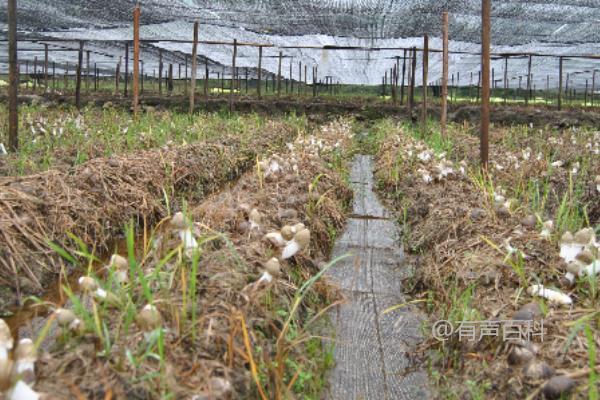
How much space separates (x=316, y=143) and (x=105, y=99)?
1054cm

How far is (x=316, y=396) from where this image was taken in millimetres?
1938

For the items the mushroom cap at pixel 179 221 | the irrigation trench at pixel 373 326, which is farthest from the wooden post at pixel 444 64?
the mushroom cap at pixel 179 221

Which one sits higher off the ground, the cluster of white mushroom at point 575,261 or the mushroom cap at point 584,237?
the mushroom cap at point 584,237

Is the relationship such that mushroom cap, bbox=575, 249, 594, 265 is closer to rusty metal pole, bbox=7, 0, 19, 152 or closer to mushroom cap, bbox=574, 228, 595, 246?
mushroom cap, bbox=574, 228, 595, 246

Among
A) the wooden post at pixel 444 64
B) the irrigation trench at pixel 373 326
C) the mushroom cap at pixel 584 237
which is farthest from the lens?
the wooden post at pixel 444 64

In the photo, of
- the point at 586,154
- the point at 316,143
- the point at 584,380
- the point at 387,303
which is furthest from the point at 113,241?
the point at 586,154

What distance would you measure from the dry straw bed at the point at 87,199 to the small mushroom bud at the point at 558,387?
5.99 feet

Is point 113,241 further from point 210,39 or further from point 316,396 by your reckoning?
point 210,39

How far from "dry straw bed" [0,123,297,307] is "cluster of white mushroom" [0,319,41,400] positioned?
907mm

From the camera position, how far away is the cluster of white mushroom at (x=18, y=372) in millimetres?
1312

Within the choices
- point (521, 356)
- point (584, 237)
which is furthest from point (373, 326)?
point (584, 237)

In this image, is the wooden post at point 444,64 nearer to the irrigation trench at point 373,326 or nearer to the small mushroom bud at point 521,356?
the irrigation trench at point 373,326

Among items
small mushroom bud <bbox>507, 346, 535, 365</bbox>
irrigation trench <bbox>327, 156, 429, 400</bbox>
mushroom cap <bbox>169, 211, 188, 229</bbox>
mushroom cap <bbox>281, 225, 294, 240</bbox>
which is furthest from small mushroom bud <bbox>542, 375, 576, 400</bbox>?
mushroom cap <bbox>169, 211, 188, 229</bbox>

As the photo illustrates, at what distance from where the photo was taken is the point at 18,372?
1.35 m
